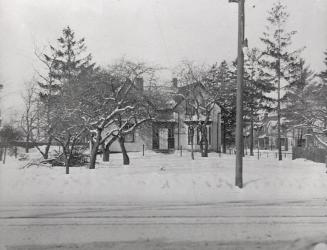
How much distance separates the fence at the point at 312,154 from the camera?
26641 millimetres

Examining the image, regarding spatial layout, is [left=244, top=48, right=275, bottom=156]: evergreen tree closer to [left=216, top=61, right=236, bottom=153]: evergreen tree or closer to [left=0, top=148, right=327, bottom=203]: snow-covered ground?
[left=216, top=61, right=236, bottom=153]: evergreen tree

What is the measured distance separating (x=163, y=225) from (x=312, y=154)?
24.3 m

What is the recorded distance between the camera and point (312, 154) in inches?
1163

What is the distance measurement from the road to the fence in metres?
17.5

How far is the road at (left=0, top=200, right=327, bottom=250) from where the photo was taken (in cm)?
666

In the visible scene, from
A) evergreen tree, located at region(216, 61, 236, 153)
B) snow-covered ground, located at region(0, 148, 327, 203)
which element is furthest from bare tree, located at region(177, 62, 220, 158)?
snow-covered ground, located at region(0, 148, 327, 203)

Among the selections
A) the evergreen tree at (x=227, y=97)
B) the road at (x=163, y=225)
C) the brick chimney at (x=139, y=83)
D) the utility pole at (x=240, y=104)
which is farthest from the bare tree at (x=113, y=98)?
the evergreen tree at (x=227, y=97)

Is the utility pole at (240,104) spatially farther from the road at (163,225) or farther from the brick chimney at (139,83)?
the brick chimney at (139,83)

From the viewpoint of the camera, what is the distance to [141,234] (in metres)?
7.24

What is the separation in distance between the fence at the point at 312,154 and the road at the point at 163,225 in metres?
17.5

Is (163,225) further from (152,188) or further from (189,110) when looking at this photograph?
(189,110)

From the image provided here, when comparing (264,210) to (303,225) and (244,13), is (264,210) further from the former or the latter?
(244,13)

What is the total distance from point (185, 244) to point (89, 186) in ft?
19.4

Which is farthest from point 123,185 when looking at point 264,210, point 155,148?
point 155,148
